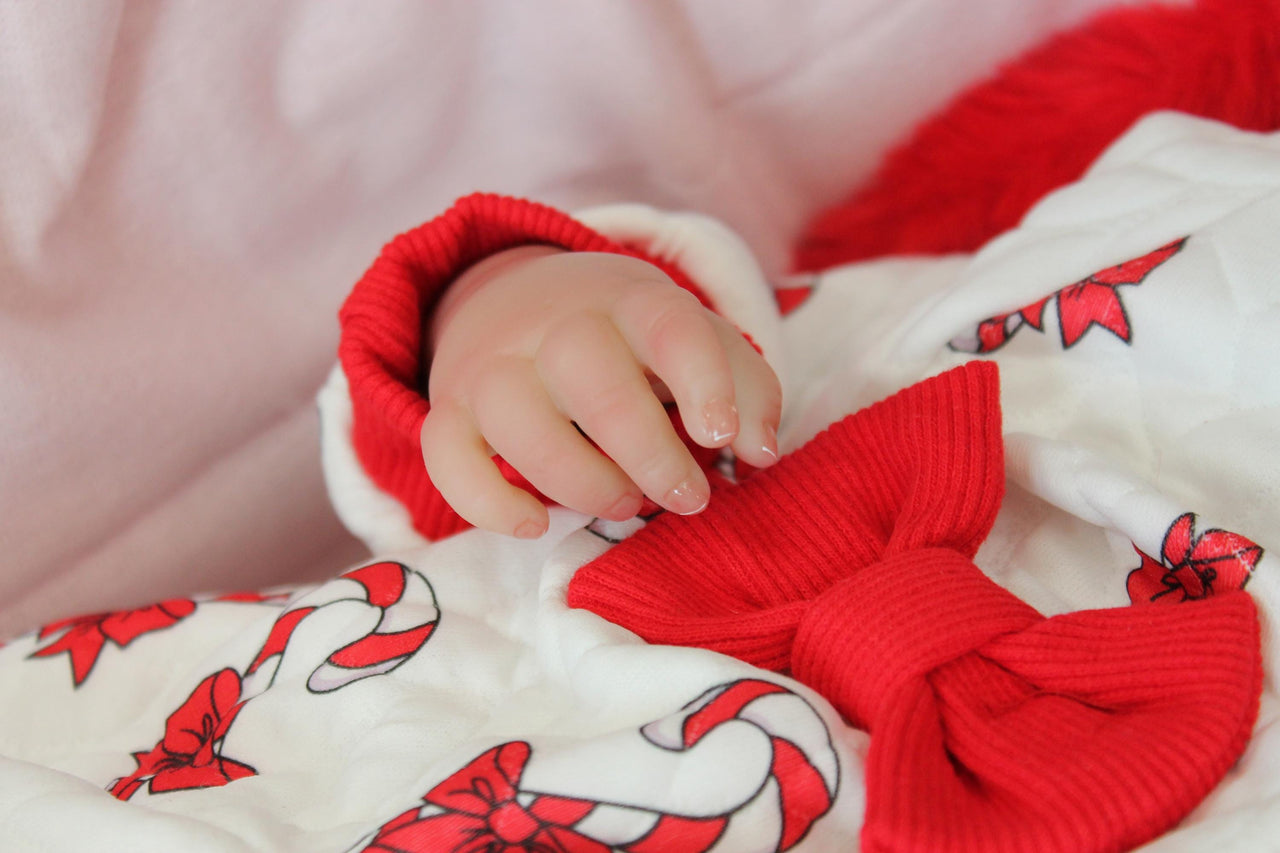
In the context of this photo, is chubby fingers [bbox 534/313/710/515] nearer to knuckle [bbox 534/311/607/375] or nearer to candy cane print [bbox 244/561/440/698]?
knuckle [bbox 534/311/607/375]

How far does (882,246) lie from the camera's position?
0.83 meters

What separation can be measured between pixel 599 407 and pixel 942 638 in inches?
6.3

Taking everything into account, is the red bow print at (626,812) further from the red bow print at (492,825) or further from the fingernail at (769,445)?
the fingernail at (769,445)

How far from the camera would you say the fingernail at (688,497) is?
1.35 ft

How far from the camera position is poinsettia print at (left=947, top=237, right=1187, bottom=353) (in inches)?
19.9

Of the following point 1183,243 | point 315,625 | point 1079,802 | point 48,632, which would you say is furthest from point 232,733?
point 1183,243

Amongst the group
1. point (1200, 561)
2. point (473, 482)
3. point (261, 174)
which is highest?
point (261, 174)

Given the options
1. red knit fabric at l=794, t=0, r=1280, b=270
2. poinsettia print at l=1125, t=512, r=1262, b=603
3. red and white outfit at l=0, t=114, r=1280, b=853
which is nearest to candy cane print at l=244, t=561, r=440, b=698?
red and white outfit at l=0, t=114, r=1280, b=853

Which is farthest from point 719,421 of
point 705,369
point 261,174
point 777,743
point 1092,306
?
point 261,174

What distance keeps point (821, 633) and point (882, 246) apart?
521mm

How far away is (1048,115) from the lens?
0.78 metres

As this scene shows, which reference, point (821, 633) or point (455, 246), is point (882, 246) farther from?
point (821, 633)

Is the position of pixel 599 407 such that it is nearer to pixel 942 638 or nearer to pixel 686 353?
pixel 686 353

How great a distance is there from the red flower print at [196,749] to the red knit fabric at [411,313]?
15cm
